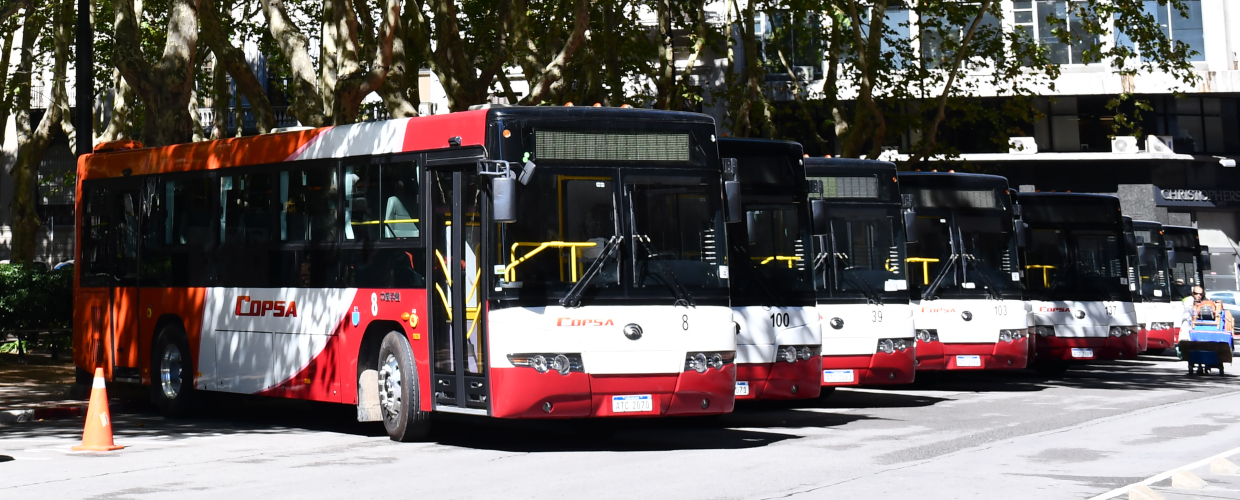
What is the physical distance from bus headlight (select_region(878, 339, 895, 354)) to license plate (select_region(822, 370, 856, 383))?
1.54 feet

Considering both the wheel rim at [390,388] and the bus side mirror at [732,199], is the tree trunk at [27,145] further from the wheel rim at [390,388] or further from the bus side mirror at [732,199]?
the bus side mirror at [732,199]

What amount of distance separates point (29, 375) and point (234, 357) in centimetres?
791

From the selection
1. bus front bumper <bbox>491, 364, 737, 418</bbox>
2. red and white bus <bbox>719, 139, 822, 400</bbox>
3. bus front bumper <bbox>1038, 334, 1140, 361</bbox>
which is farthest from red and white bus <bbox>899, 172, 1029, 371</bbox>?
bus front bumper <bbox>491, 364, 737, 418</bbox>

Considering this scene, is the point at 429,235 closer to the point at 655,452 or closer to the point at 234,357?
the point at 655,452

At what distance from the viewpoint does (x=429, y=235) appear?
40.4ft

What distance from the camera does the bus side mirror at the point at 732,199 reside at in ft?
39.7

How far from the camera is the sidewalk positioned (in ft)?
50.9

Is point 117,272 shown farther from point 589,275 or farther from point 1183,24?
point 1183,24

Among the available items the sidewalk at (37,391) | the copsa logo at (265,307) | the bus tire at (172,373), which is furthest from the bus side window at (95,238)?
the copsa logo at (265,307)

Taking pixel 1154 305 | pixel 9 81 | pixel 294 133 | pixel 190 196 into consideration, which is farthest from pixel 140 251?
pixel 1154 305

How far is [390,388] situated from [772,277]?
3.96m

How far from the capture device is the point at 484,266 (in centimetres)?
1155

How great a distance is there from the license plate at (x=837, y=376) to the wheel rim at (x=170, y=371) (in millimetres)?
6851

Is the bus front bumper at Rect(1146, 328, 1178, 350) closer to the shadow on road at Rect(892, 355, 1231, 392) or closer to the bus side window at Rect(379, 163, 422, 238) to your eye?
the shadow on road at Rect(892, 355, 1231, 392)
